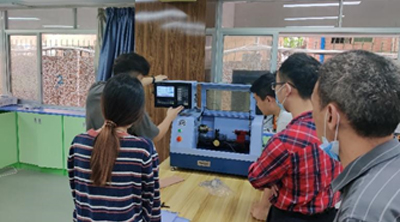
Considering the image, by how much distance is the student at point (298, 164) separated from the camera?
121 centimetres

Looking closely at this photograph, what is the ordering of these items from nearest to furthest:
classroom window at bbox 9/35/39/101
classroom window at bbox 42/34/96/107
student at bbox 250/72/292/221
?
student at bbox 250/72/292/221 → classroom window at bbox 42/34/96/107 → classroom window at bbox 9/35/39/101

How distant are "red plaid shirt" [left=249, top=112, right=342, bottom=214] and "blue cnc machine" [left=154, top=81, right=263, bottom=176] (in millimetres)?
681

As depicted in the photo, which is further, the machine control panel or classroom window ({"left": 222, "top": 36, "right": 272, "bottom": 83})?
classroom window ({"left": 222, "top": 36, "right": 272, "bottom": 83})

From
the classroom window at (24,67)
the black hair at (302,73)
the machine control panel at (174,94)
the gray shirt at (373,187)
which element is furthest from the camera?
the classroom window at (24,67)

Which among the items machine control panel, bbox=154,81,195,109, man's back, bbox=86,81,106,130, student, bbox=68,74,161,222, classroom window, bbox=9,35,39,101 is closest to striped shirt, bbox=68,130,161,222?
student, bbox=68,74,161,222

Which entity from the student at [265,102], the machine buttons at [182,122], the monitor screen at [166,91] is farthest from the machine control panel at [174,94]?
the student at [265,102]

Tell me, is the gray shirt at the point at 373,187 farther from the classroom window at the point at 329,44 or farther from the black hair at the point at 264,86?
the classroom window at the point at 329,44

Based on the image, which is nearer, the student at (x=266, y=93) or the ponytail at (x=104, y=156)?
the ponytail at (x=104, y=156)

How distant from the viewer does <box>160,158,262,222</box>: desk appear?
1.54m

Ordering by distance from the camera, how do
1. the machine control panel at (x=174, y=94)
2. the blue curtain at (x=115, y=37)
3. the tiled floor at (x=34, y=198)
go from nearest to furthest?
1. the machine control panel at (x=174, y=94)
2. the tiled floor at (x=34, y=198)
3. the blue curtain at (x=115, y=37)

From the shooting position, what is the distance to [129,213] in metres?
1.18

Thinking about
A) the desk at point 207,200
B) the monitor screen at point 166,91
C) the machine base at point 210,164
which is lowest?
the desk at point 207,200

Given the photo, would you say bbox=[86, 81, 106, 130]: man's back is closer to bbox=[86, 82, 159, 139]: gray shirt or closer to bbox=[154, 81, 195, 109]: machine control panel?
bbox=[86, 82, 159, 139]: gray shirt

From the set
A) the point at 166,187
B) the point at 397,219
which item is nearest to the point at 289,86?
the point at 397,219
